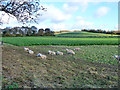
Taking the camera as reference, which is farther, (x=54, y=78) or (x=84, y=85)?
(x=54, y=78)

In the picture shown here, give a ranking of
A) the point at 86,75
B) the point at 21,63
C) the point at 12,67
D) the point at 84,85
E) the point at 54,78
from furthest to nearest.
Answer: the point at 21,63
the point at 12,67
the point at 86,75
the point at 54,78
the point at 84,85

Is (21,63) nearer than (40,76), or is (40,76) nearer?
(40,76)

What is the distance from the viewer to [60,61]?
7.96 metres

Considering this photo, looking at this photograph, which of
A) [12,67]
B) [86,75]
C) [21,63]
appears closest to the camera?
[86,75]

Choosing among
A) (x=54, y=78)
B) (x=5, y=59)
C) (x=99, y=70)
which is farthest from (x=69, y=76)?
(x=5, y=59)

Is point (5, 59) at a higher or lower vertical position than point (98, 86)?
higher

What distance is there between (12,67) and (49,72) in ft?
5.60

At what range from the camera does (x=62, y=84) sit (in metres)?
5.23

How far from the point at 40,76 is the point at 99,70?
280 cm

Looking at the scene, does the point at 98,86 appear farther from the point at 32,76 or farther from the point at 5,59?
the point at 5,59

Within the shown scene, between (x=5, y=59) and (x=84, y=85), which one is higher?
(x=5, y=59)

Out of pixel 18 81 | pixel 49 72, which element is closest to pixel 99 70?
pixel 49 72

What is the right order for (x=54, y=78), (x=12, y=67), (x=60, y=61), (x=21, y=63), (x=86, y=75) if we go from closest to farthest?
(x=54, y=78), (x=86, y=75), (x=12, y=67), (x=21, y=63), (x=60, y=61)

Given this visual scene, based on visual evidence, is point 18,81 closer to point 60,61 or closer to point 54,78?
point 54,78
